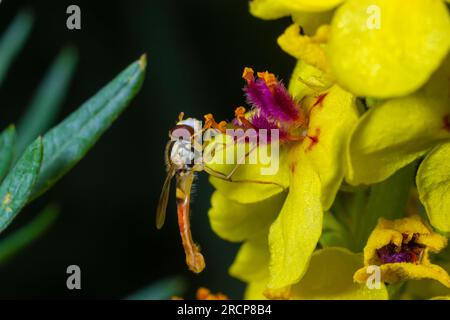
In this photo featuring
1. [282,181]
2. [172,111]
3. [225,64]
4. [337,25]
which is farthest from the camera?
[225,64]

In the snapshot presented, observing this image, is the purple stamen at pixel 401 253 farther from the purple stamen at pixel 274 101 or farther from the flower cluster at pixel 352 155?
the purple stamen at pixel 274 101

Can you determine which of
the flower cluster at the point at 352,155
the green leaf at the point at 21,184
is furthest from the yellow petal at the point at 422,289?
the green leaf at the point at 21,184

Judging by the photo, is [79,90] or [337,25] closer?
[337,25]

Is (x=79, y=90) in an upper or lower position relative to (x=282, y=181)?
upper
